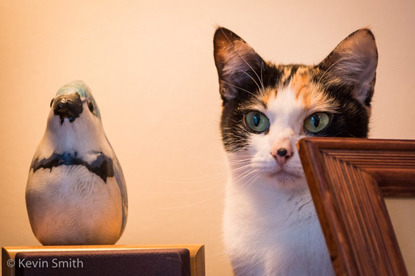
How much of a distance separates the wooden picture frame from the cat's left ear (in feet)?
1.10

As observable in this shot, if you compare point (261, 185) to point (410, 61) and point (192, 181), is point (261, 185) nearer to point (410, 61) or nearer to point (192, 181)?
point (192, 181)

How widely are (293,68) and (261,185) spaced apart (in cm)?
24

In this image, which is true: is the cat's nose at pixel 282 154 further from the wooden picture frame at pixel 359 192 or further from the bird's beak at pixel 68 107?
the bird's beak at pixel 68 107

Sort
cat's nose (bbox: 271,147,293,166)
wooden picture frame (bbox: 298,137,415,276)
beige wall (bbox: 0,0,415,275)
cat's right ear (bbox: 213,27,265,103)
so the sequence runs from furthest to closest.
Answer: beige wall (bbox: 0,0,415,275)
cat's right ear (bbox: 213,27,265,103)
cat's nose (bbox: 271,147,293,166)
wooden picture frame (bbox: 298,137,415,276)

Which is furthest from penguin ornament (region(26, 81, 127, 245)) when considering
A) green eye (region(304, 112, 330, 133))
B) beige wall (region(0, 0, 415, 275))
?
green eye (region(304, 112, 330, 133))

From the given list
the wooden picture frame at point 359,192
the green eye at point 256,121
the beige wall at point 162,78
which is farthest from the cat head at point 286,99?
the wooden picture frame at point 359,192

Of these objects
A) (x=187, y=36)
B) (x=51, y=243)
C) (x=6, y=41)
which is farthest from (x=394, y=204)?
(x=6, y=41)

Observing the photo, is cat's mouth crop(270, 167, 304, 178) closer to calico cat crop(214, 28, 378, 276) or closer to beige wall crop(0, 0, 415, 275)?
calico cat crop(214, 28, 378, 276)

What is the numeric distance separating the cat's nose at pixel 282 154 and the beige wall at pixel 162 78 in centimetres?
23

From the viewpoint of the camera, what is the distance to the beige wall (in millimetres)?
1059

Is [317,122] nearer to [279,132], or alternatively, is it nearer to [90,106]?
[279,132]

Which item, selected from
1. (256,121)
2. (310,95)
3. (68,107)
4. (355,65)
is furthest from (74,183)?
(355,65)

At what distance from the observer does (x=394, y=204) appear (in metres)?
0.58

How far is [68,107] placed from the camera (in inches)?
33.6
